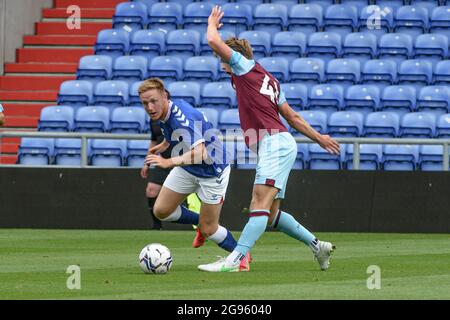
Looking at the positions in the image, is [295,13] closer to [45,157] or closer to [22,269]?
[45,157]

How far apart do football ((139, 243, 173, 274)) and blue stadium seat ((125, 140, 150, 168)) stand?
31.5 feet

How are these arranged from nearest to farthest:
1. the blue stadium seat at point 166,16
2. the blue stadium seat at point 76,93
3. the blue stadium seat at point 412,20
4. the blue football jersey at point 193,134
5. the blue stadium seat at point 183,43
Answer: the blue football jersey at point 193,134, the blue stadium seat at point 76,93, the blue stadium seat at point 183,43, the blue stadium seat at point 412,20, the blue stadium seat at point 166,16

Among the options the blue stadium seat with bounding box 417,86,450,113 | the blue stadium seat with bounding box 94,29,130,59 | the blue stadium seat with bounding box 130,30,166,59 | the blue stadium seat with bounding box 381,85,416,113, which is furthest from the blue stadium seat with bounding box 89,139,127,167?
the blue stadium seat with bounding box 417,86,450,113

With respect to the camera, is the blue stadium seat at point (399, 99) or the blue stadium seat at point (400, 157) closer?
the blue stadium seat at point (400, 157)

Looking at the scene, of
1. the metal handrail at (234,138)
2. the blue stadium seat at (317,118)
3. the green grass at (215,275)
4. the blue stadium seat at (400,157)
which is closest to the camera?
the green grass at (215,275)

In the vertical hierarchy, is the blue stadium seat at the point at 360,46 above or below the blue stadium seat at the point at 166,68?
above

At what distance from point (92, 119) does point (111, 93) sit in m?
1.07

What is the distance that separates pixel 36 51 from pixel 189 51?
3805mm

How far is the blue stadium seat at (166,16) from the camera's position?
25.8 m

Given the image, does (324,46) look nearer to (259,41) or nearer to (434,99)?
(259,41)

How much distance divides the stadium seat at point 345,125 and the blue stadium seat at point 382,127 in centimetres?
15

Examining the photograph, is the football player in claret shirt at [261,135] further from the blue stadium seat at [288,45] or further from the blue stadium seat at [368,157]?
the blue stadium seat at [288,45]

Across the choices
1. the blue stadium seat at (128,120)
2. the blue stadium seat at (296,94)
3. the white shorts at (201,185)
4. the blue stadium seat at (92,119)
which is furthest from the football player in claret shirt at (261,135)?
the blue stadium seat at (92,119)
